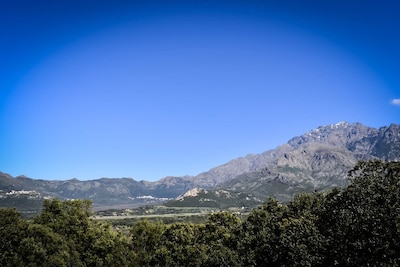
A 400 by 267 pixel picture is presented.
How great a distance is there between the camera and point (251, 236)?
69.6 metres

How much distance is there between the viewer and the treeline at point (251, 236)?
137 ft

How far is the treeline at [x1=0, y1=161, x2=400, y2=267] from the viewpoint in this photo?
4191 centimetres

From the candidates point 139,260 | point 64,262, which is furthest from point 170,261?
point 64,262

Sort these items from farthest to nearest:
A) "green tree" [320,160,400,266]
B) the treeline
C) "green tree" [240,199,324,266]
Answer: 1. "green tree" [240,199,324,266]
2. the treeline
3. "green tree" [320,160,400,266]

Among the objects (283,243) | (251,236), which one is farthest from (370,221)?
(251,236)

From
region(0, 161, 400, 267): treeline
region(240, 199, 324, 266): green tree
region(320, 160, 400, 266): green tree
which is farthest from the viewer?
region(240, 199, 324, 266): green tree

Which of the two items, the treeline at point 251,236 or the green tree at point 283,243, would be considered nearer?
the treeline at point 251,236

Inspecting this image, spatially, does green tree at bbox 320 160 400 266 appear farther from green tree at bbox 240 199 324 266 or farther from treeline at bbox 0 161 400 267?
green tree at bbox 240 199 324 266

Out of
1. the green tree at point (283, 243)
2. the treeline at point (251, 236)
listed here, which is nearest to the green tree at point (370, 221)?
the treeline at point (251, 236)

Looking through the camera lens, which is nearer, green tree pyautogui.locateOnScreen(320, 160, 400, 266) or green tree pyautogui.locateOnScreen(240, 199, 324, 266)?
green tree pyautogui.locateOnScreen(320, 160, 400, 266)

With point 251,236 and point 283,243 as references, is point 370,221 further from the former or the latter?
point 251,236

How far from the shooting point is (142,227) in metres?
84.1

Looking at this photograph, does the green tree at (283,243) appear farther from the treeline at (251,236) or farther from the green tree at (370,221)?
the green tree at (370,221)

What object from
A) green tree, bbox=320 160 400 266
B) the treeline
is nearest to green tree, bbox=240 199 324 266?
the treeline
